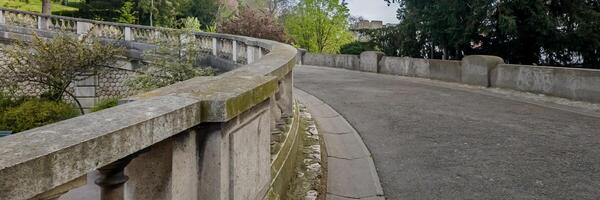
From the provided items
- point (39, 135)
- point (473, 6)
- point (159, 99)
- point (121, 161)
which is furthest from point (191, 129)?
point (473, 6)

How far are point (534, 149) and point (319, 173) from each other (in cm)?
268

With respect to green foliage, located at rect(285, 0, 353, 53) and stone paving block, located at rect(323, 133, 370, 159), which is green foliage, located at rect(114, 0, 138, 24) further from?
stone paving block, located at rect(323, 133, 370, 159)

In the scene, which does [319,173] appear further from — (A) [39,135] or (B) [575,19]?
(B) [575,19]

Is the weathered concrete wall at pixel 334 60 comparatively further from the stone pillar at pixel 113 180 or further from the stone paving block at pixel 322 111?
the stone pillar at pixel 113 180

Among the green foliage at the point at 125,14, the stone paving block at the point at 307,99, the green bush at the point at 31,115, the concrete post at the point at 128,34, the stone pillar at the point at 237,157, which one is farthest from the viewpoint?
the green foliage at the point at 125,14

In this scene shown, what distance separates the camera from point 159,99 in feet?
6.32

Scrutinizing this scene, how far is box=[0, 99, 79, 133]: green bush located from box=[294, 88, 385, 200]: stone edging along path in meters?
7.16

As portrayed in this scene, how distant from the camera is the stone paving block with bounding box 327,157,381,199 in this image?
4020 mm

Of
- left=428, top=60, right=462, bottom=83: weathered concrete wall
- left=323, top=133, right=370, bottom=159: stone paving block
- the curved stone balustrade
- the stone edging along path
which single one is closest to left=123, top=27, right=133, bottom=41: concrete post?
left=428, top=60, right=462, bottom=83: weathered concrete wall

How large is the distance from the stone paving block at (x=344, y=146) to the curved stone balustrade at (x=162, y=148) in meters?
2.34

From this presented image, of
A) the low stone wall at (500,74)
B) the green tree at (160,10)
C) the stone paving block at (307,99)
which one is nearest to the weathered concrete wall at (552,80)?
the low stone wall at (500,74)

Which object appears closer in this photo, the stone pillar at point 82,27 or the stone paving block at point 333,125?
the stone paving block at point 333,125

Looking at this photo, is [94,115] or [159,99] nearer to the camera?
[94,115]

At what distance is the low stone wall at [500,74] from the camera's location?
825 cm
